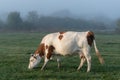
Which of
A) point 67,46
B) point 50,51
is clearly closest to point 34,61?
point 50,51

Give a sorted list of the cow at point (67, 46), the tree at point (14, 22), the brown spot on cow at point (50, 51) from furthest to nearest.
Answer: the tree at point (14, 22), the brown spot on cow at point (50, 51), the cow at point (67, 46)

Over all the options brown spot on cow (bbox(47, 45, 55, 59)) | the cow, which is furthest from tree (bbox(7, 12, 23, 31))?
brown spot on cow (bbox(47, 45, 55, 59))

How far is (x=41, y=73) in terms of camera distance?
54.6ft

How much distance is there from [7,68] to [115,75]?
5.59m

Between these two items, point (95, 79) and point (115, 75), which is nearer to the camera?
point (95, 79)

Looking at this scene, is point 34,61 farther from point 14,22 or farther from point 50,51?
point 14,22

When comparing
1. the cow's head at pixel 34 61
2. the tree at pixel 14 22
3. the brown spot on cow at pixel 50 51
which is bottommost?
the cow's head at pixel 34 61

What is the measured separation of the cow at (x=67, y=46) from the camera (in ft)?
58.5

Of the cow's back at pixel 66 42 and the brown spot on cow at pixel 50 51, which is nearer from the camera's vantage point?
the cow's back at pixel 66 42

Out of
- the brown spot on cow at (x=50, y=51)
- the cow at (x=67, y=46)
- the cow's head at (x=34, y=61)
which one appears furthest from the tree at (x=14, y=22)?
→ the brown spot on cow at (x=50, y=51)

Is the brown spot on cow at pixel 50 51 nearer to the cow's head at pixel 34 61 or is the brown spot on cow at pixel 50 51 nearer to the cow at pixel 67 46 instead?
the cow at pixel 67 46

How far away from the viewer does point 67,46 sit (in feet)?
59.2

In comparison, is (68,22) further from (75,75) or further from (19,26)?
(75,75)

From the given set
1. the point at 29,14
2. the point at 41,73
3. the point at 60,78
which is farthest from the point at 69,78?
the point at 29,14
